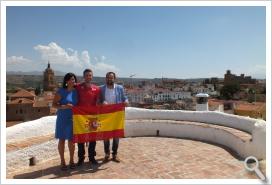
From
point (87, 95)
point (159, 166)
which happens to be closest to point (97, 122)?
point (87, 95)

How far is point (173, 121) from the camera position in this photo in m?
8.12

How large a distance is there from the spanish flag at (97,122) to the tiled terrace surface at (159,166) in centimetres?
51

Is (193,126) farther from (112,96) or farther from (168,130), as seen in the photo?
(112,96)

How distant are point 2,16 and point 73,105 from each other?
1724 millimetres

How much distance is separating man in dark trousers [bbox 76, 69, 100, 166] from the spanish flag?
10 cm

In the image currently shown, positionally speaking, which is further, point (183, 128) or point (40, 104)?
point (40, 104)

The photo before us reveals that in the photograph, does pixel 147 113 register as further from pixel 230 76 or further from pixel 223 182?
pixel 230 76

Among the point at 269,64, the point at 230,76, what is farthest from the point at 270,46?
the point at 230,76

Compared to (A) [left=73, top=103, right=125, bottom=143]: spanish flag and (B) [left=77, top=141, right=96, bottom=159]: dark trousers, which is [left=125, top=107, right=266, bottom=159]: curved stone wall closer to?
(A) [left=73, top=103, right=125, bottom=143]: spanish flag

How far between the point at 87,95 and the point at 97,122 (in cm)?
53

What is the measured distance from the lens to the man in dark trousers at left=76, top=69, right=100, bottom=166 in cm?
516

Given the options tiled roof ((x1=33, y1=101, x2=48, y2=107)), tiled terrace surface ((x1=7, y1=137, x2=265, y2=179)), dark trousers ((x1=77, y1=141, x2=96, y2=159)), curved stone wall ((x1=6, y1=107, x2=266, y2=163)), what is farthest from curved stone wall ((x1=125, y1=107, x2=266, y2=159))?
tiled roof ((x1=33, y1=101, x2=48, y2=107))

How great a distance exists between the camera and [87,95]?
5.30 metres

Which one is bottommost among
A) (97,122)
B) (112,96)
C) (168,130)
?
(168,130)
